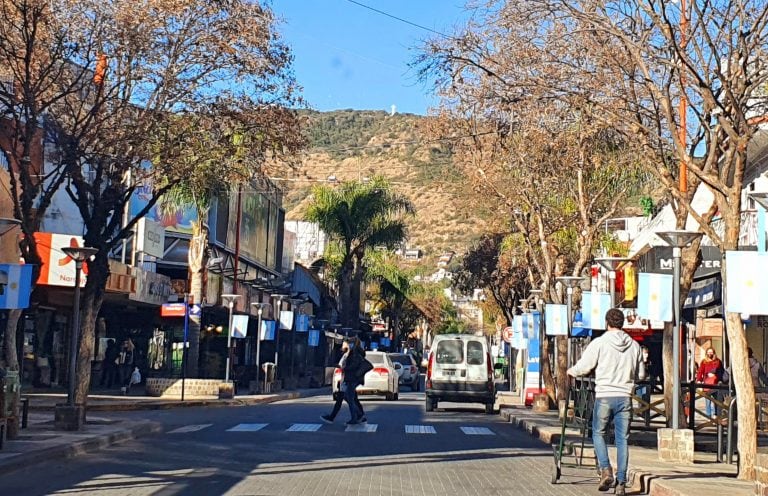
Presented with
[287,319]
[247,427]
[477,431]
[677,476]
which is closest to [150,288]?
[287,319]

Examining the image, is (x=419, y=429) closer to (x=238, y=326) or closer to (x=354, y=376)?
(x=354, y=376)

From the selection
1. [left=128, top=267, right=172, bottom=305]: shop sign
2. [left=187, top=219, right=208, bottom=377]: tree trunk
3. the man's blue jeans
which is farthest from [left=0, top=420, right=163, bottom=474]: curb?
[left=187, top=219, right=208, bottom=377]: tree trunk

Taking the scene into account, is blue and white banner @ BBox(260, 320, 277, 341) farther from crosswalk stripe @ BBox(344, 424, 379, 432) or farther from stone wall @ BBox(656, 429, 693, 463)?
stone wall @ BBox(656, 429, 693, 463)

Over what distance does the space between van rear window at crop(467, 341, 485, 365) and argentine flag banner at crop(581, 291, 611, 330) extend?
4945mm

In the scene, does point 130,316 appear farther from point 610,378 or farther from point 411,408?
point 610,378

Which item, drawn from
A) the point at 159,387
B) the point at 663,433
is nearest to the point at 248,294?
the point at 159,387

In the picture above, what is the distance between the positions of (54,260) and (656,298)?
2007 cm

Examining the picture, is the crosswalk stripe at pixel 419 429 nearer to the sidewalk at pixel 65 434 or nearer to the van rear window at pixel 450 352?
the sidewalk at pixel 65 434

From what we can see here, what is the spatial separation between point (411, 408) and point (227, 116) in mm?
13709

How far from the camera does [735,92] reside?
14.2m

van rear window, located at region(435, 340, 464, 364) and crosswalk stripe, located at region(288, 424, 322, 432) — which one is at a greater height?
van rear window, located at region(435, 340, 464, 364)

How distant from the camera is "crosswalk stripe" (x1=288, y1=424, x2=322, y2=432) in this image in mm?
21495

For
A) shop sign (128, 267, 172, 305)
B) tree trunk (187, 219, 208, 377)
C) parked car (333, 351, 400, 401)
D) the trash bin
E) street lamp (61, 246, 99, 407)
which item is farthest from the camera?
tree trunk (187, 219, 208, 377)

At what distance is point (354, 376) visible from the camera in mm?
23578
